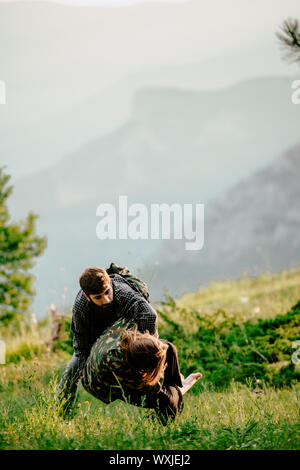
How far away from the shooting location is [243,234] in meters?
32.0

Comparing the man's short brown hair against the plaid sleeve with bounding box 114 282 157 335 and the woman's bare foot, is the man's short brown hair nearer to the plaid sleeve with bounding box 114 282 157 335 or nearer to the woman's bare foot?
the plaid sleeve with bounding box 114 282 157 335

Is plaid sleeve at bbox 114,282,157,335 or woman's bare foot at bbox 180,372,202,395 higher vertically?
plaid sleeve at bbox 114,282,157,335

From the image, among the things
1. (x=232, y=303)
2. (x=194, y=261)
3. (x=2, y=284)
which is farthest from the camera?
(x=194, y=261)

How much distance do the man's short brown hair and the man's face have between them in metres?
0.03

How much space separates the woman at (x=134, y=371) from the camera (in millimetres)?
3725

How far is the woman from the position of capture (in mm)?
3725

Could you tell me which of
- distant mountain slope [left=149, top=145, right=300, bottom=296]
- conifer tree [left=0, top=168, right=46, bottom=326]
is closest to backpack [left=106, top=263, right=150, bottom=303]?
conifer tree [left=0, top=168, right=46, bottom=326]

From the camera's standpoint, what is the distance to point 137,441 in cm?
372

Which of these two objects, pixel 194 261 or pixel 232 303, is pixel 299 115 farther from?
pixel 232 303

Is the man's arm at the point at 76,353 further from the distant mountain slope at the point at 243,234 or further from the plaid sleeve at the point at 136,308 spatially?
the distant mountain slope at the point at 243,234

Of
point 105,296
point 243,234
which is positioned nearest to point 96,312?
point 105,296

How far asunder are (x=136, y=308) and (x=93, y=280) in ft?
1.22

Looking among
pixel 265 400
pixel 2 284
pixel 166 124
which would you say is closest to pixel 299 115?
pixel 166 124
